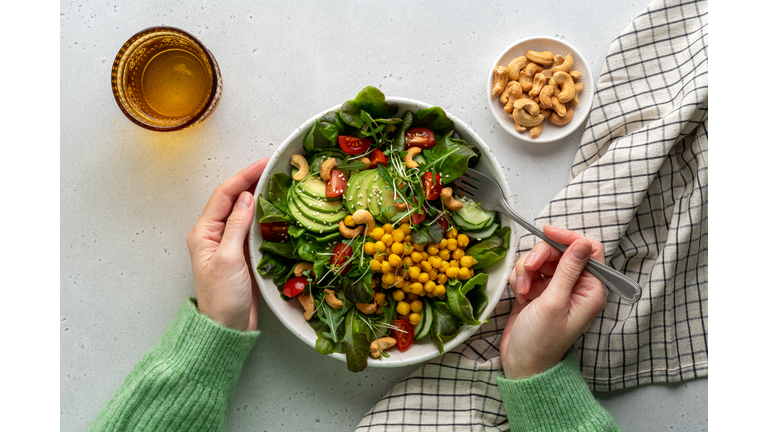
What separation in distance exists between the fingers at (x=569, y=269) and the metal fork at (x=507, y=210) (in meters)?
0.08

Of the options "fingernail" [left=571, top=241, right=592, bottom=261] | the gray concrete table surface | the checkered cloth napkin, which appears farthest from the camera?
the gray concrete table surface

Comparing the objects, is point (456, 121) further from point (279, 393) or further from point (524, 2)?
point (279, 393)

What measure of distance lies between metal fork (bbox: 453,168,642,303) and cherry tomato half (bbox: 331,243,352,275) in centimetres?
50

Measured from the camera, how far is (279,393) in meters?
2.16

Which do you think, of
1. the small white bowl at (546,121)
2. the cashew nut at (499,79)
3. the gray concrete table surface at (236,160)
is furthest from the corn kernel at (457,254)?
the cashew nut at (499,79)

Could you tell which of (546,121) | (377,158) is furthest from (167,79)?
(546,121)

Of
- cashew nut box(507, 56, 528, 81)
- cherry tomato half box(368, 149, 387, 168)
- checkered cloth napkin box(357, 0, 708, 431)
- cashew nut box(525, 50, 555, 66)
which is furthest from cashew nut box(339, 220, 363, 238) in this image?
cashew nut box(525, 50, 555, 66)

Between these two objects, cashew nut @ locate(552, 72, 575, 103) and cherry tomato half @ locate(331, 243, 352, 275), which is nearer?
cherry tomato half @ locate(331, 243, 352, 275)

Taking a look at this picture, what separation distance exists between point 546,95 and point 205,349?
173 centimetres

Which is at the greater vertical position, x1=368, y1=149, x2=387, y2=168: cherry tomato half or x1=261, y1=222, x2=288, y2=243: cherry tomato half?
x1=368, y1=149, x2=387, y2=168: cherry tomato half

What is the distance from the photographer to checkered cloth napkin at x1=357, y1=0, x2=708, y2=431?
2.03 m

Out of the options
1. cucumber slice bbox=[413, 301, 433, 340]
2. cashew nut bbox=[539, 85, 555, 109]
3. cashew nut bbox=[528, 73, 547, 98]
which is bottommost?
cucumber slice bbox=[413, 301, 433, 340]

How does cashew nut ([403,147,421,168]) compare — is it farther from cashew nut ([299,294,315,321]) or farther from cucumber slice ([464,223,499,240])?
cashew nut ([299,294,315,321])
